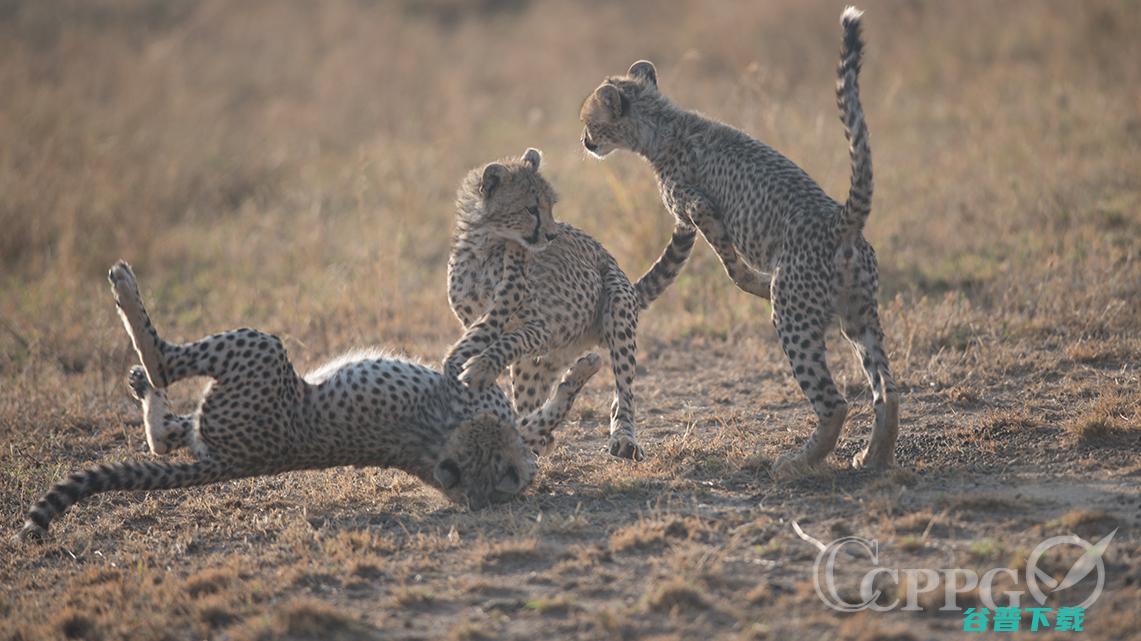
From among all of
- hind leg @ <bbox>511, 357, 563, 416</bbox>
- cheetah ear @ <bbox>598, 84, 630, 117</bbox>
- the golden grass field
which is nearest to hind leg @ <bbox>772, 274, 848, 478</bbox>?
the golden grass field

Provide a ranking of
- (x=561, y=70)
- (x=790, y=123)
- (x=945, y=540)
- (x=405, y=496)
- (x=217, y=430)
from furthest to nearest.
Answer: (x=561, y=70), (x=790, y=123), (x=405, y=496), (x=217, y=430), (x=945, y=540)

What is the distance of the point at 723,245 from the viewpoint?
6.21 meters

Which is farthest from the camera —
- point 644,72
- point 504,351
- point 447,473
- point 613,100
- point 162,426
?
point 644,72

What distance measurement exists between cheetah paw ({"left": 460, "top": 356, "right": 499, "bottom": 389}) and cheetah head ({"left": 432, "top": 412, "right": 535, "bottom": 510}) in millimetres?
252

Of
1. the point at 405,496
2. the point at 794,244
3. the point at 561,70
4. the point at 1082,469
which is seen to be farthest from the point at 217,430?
the point at 561,70

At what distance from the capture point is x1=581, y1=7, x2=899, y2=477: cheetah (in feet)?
17.4

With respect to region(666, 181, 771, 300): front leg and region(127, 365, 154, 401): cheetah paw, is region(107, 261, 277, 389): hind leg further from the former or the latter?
region(666, 181, 771, 300): front leg

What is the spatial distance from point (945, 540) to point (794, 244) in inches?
61.1

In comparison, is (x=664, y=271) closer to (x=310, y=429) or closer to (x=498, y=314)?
(x=498, y=314)

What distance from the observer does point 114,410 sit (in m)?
7.16

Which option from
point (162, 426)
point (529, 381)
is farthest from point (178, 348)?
point (529, 381)

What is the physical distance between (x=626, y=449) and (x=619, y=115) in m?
1.82

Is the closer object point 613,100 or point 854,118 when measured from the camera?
point 854,118

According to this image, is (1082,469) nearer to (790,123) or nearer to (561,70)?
(790,123)
